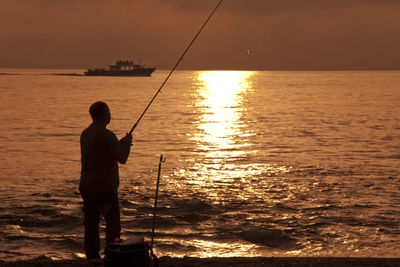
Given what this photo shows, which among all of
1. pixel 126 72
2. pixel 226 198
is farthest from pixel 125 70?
pixel 226 198

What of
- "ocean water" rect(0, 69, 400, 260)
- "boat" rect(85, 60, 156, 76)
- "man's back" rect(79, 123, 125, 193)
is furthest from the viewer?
"boat" rect(85, 60, 156, 76)

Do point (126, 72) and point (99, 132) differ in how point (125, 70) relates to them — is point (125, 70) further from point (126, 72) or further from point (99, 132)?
point (99, 132)

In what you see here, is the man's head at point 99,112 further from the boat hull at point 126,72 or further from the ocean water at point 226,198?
the boat hull at point 126,72

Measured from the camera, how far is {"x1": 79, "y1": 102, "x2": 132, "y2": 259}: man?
4980 mm

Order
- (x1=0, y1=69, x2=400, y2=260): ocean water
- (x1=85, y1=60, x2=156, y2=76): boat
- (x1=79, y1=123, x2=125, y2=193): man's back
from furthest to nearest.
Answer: (x1=85, y1=60, x2=156, y2=76): boat < (x1=0, y1=69, x2=400, y2=260): ocean water < (x1=79, y1=123, x2=125, y2=193): man's back

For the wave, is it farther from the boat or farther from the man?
the boat

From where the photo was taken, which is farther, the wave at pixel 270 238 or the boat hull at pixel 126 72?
the boat hull at pixel 126 72

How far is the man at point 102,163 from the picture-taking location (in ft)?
16.3

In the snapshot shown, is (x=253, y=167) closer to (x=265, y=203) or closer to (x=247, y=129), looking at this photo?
(x=265, y=203)

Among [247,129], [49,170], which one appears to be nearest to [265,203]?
[49,170]

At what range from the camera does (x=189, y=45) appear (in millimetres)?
7035

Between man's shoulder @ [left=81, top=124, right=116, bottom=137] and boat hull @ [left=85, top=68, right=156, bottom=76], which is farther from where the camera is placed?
boat hull @ [left=85, top=68, right=156, bottom=76]

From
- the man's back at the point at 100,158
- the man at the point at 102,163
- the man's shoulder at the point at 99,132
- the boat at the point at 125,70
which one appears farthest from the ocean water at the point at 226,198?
the boat at the point at 125,70

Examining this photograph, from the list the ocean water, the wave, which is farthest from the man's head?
the wave
